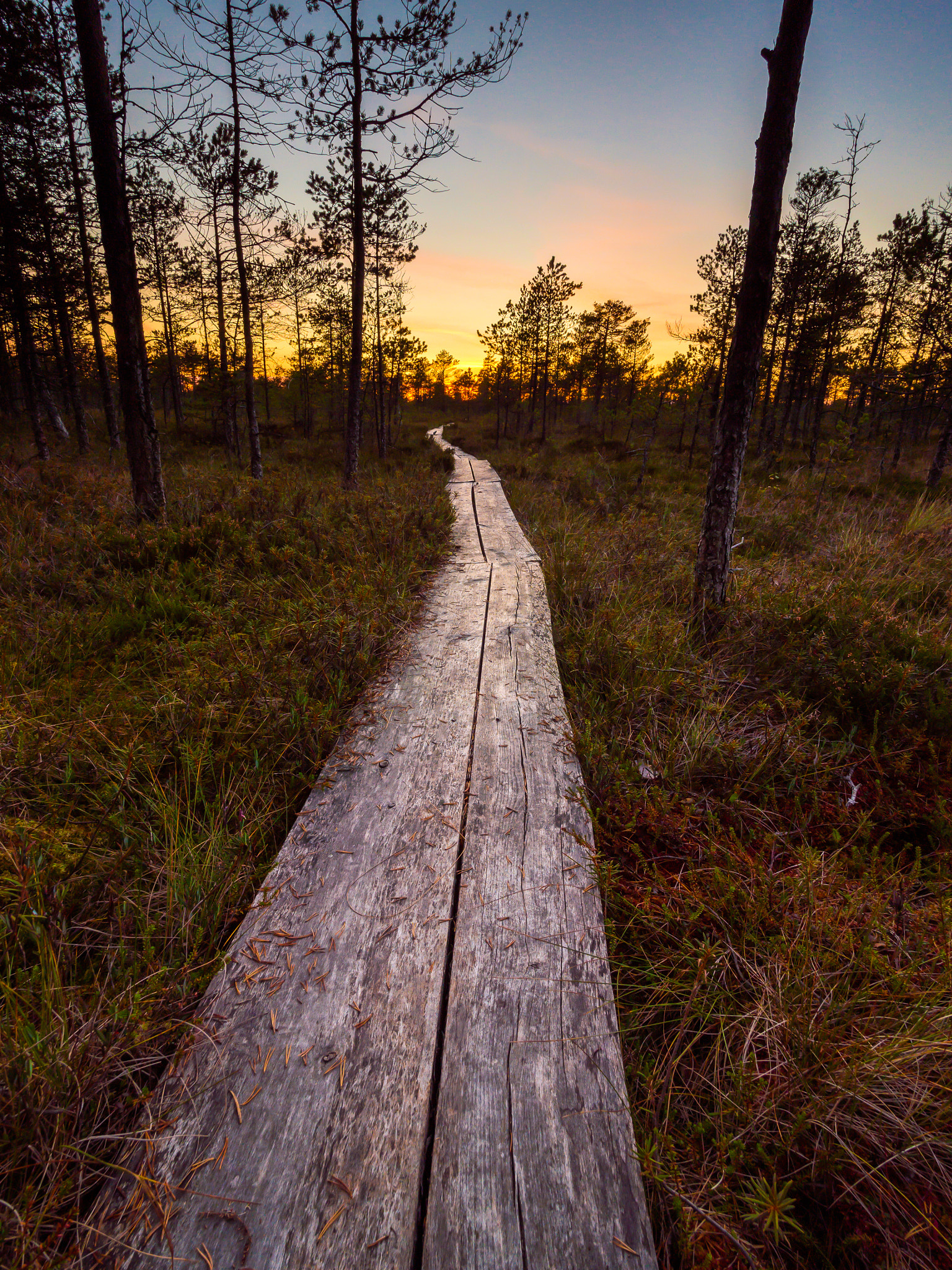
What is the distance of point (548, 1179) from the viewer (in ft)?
3.26

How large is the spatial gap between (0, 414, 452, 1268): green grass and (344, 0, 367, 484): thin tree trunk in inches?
232

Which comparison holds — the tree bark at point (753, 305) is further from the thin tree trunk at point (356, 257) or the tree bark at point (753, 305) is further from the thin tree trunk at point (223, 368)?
the thin tree trunk at point (223, 368)

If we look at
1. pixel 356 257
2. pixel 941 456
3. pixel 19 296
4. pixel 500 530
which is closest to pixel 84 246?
pixel 19 296

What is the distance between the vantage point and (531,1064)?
1196mm

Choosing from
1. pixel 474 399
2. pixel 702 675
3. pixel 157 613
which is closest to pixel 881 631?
pixel 702 675

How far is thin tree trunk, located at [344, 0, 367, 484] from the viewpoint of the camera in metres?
8.48

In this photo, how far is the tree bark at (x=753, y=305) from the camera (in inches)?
117

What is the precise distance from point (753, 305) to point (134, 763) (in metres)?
4.39

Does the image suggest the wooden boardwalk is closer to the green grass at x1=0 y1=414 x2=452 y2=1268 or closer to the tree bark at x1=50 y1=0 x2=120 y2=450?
the green grass at x1=0 y1=414 x2=452 y2=1268

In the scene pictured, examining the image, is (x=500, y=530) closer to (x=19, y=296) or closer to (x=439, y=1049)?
(x=439, y=1049)

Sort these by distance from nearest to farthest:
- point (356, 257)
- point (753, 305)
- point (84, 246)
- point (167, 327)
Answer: point (753, 305) → point (356, 257) → point (84, 246) → point (167, 327)

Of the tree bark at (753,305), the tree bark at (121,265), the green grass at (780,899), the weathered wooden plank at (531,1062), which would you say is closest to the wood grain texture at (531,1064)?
the weathered wooden plank at (531,1062)

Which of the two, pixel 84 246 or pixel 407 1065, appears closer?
pixel 407 1065

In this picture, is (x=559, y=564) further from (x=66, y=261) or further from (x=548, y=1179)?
(x=66, y=261)
